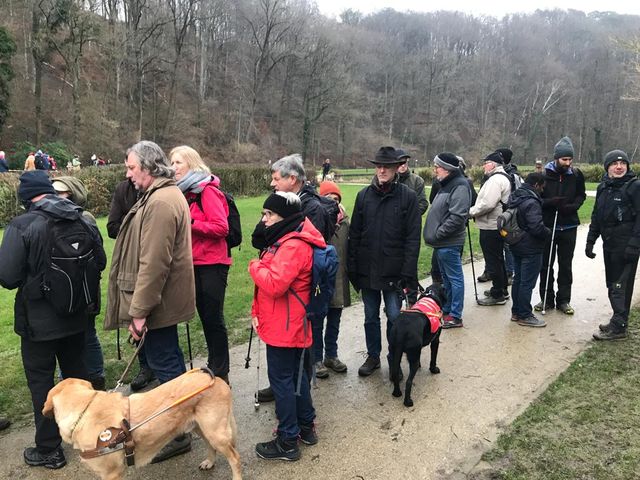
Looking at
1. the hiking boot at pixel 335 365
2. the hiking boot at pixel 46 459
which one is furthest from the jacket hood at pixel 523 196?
the hiking boot at pixel 46 459

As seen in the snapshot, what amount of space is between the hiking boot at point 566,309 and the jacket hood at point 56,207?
18.7ft

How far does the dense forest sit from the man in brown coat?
92.8 ft

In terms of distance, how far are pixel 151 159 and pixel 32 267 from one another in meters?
1.04

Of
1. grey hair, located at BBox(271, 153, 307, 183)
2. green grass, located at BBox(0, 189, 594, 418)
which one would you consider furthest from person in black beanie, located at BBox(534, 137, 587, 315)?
grey hair, located at BBox(271, 153, 307, 183)

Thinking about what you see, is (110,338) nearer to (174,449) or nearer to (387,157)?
(174,449)

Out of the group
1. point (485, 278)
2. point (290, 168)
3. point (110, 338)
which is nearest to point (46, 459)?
point (110, 338)

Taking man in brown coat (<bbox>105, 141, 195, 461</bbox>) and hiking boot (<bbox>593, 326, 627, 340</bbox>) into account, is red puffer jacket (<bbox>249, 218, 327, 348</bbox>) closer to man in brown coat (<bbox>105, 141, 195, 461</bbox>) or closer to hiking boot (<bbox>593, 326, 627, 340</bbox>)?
man in brown coat (<bbox>105, 141, 195, 461</bbox>)

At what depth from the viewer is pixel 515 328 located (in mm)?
5484

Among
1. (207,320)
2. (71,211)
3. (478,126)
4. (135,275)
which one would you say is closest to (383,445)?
(207,320)

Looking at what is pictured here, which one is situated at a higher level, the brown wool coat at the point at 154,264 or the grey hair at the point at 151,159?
the grey hair at the point at 151,159

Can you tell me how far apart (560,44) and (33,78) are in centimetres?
9116

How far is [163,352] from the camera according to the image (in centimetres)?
323

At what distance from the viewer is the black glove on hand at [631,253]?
4806 millimetres

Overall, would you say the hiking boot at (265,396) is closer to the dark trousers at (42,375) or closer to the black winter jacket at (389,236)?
the black winter jacket at (389,236)
